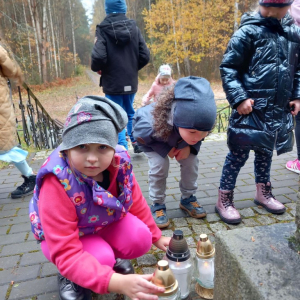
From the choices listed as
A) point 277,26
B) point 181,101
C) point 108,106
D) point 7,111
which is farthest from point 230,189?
point 7,111

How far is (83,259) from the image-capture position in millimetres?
1418

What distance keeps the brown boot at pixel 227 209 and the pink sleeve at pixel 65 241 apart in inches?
57.2

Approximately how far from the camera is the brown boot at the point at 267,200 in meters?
2.70

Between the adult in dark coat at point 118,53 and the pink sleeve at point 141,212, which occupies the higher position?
the adult in dark coat at point 118,53

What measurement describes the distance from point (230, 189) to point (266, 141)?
559 millimetres

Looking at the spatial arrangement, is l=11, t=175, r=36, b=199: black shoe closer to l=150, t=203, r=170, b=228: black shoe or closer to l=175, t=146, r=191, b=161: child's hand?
l=150, t=203, r=170, b=228: black shoe

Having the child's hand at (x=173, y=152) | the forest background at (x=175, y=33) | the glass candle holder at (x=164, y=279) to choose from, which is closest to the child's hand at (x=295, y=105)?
the child's hand at (x=173, y=152)

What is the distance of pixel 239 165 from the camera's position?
8.56 ft

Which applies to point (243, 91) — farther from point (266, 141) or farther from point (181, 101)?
point (181, 101)

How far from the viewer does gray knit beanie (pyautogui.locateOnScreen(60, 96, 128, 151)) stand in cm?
142

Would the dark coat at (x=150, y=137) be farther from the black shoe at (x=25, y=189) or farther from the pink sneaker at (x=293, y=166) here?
the pink sneaker at (x=293, y=166)

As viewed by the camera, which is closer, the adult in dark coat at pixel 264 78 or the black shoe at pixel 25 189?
the adult in dark coat at pixel 264 78

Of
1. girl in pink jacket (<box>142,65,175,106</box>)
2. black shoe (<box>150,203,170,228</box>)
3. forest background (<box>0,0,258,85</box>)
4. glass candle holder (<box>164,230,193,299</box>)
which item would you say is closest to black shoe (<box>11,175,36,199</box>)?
black shoe (<box>150,203,170,228</box>)

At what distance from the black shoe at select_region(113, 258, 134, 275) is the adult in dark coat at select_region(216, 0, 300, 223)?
1254 mm
